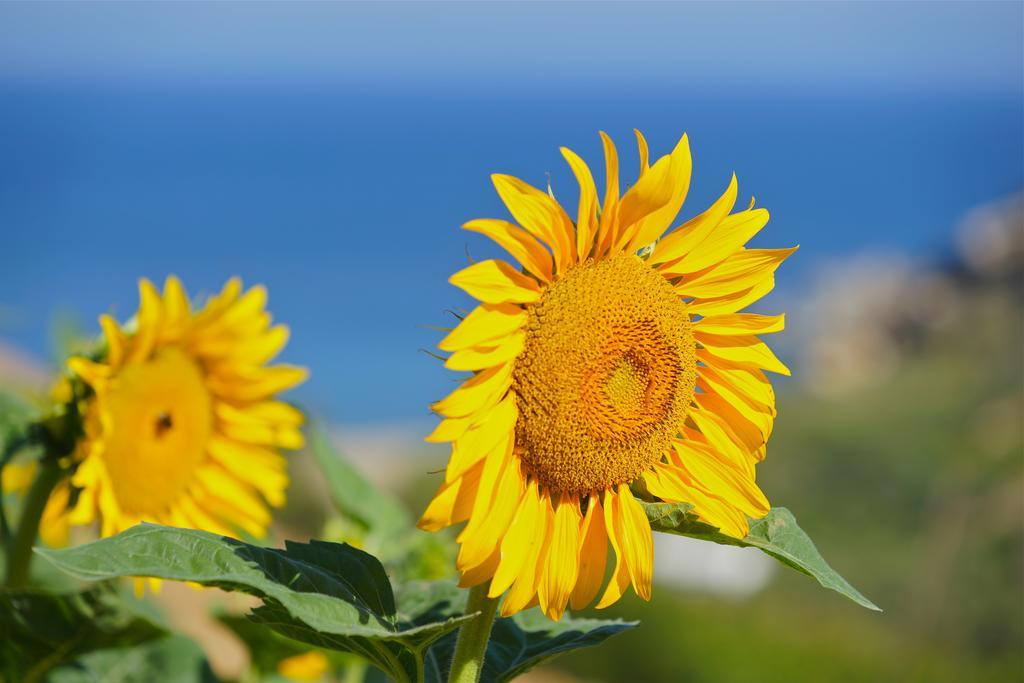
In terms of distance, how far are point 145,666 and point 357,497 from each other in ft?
2.01

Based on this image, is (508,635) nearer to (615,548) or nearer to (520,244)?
(615,548)

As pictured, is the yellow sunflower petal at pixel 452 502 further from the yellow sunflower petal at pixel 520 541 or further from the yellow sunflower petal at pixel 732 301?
the yellow sunflower petal at pixel 732 301

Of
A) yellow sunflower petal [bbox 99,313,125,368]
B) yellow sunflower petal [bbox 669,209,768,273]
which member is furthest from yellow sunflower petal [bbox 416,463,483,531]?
yellow sunflower petal [bbox 99,313,125,368]

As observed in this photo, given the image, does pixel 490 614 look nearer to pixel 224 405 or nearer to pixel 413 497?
pixel 224 405

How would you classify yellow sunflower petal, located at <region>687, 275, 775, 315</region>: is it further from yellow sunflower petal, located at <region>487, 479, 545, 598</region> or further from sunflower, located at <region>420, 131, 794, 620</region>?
yellow sunflower petal, located at <region>487, 479, 545, 598</region>

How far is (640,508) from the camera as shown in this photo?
4.83 ft

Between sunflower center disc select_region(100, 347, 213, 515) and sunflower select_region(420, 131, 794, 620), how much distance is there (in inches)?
46.3

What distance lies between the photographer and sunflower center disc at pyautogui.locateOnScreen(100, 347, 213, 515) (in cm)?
236

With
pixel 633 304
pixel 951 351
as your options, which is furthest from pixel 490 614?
pixel 951 351

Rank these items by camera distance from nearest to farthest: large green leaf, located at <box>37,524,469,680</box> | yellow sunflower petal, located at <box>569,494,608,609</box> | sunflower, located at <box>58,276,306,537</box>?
large green leaf, located at <box>37,524,469,680</box> < yellow sunflower petal, located at <box>569,494,608,609</box> < sunflower, located at <box>58,276,306,537</box>

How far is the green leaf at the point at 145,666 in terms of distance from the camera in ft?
7.95

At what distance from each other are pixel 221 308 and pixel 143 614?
709 millimetres

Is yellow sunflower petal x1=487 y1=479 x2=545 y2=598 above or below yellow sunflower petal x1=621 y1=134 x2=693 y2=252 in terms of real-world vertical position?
below

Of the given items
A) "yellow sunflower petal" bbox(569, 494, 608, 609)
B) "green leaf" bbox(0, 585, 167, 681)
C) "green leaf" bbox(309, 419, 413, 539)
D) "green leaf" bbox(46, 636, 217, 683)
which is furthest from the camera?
"green leaf" bbox(309, 419, 413, 539)
